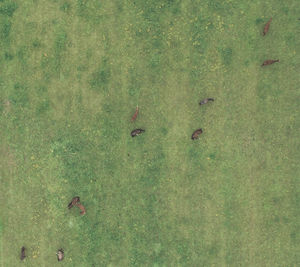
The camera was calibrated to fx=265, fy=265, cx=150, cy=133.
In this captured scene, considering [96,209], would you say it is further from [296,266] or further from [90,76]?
[296,266]

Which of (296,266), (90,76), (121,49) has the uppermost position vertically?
(121,49)

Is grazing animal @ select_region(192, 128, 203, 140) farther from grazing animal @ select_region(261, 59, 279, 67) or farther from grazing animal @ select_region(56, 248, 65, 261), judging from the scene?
Result: grazing animal @ select_region(56, 248, 65, 261)

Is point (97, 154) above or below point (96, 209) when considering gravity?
above

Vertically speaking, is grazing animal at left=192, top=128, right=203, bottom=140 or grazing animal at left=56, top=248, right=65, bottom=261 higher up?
grazing animal at left=192, top=128, right=203, bottom=140

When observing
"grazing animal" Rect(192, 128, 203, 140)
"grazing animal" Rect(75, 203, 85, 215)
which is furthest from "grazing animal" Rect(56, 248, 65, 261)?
"grazing animal" Rect(192, 128, 203, 140)

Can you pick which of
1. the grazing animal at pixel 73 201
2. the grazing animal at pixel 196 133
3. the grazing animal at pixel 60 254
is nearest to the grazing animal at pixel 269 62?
the grazing animal at pixel 196 133

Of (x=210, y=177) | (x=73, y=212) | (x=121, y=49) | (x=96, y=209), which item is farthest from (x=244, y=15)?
(x=73, y=212)

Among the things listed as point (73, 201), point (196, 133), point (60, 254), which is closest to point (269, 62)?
point (196, 133)

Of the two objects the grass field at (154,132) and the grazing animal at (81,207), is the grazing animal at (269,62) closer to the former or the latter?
the grass field at (154,132)
